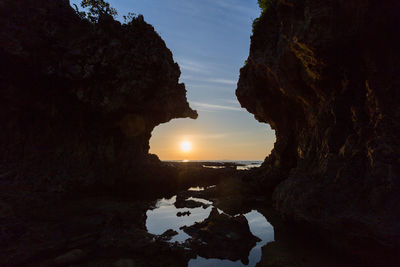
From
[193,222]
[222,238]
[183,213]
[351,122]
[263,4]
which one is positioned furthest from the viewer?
[263,4]

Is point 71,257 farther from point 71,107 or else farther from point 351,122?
point 71,107

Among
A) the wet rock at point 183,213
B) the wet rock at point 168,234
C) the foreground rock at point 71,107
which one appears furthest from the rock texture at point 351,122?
the foreground rock at point 71,107

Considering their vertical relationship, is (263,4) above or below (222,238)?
above

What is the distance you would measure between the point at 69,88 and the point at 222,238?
2057 centimetres

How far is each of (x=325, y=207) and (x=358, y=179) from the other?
195 centimetres

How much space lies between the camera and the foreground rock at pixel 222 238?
9156mm

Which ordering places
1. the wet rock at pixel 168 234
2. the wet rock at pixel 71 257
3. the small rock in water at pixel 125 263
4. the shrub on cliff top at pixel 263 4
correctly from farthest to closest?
the shrub on cliff top at pixel 263 4
the wet rock at pixel 168 234
the wet rock at pixel 71 257
the small rock in water at pixel 125 263

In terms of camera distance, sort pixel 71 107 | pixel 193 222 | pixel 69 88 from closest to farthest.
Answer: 1. pixel 193 222
2. pixel 69 88
3. pixel 71 107

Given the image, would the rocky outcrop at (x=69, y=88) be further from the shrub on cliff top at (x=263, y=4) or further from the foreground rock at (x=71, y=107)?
→ the shrub on cliff top at (x=263, y=4)

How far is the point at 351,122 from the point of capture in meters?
11.3

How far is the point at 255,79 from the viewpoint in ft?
76.9

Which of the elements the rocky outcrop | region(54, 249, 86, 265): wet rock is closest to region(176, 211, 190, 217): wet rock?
region(54, 249, 86, 265): wet rock

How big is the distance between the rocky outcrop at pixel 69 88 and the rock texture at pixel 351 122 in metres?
16.0

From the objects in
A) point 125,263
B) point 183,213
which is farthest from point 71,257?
point 183,213
